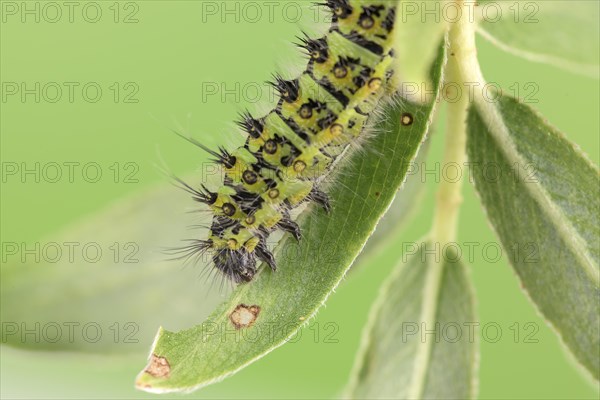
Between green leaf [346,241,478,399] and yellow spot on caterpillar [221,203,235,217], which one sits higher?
yellow spot on caterpillar [221,203,235,217]

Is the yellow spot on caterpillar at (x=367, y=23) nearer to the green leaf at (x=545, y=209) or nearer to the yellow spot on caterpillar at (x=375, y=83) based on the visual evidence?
the yellow spot on caterpillar at (x=375, y=83)

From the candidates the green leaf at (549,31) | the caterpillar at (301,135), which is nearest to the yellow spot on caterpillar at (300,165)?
the caterpillar at (301,135)

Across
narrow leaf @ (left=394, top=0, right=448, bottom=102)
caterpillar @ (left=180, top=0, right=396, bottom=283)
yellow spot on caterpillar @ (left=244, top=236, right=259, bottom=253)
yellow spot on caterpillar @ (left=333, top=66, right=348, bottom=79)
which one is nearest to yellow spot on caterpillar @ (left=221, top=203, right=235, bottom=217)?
caterpillar @ (left=180, top=0, right=396, bottom=283)

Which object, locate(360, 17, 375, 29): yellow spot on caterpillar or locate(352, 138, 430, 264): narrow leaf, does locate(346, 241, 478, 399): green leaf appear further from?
locate(360, 17, 375, 29): yellow spot on caterpillar

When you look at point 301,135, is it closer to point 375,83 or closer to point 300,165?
point 300,165

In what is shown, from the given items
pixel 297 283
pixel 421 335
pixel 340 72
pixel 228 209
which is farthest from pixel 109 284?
pixel 340 72

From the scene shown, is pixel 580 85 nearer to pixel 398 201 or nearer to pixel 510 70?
pixel 510 70

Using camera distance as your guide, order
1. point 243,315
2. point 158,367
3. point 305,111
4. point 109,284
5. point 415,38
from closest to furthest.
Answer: point 415,38 → point 158,367 → point 243,315 → point 305,111 → point 109,284
